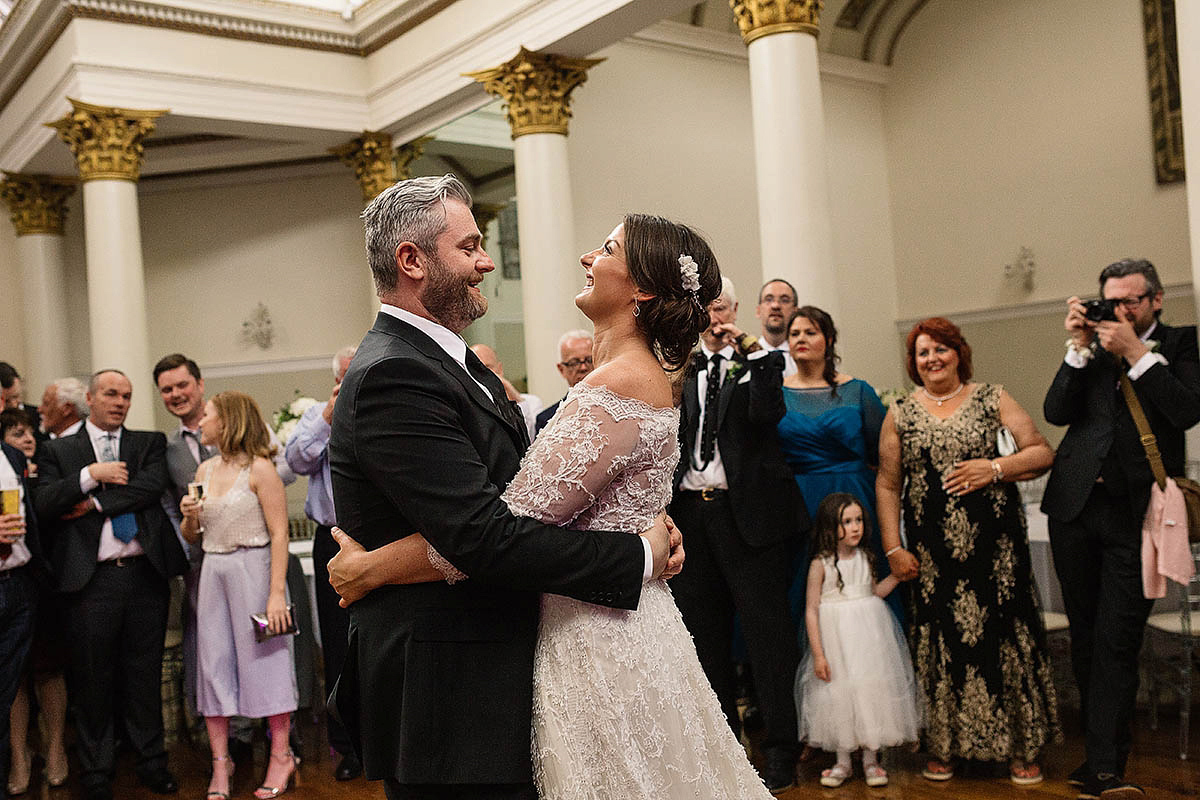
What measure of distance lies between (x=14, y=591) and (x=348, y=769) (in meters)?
1.58

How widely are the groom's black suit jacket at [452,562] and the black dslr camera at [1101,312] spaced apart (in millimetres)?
2732

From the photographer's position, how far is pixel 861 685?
4.16 metres

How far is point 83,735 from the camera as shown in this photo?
481 cm

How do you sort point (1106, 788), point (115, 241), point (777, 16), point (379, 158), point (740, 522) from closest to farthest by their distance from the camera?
point (1106, 788) < point (740, 522) < point (777, 16) < point (115, 241) < point (379, 158)

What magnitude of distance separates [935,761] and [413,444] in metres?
3.24

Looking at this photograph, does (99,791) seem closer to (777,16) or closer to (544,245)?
(544,245)

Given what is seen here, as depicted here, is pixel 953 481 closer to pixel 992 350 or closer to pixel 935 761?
pixel 935 761

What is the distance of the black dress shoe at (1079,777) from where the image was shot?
3.90 m

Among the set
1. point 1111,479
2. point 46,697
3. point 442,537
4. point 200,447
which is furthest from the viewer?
point 200,447

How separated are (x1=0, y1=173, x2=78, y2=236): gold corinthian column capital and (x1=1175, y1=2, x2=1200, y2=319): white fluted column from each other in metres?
9.89

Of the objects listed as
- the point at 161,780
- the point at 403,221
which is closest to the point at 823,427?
the point at 403,221

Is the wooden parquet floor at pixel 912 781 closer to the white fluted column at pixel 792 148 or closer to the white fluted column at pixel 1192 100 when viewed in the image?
the white fluted column at pixel 1192 100

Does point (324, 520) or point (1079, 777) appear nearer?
point (1079, 777)

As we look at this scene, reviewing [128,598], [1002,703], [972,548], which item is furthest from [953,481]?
[128,598]
